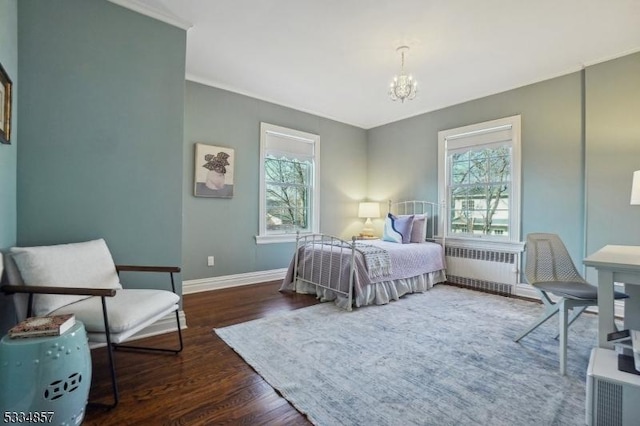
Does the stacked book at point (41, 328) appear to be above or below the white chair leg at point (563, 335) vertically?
above

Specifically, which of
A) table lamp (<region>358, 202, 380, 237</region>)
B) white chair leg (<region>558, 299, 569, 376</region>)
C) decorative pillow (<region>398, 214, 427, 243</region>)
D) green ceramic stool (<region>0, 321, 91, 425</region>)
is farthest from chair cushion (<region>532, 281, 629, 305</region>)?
table lamp (<region>358, 202, 380, 237</region>)

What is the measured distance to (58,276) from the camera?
1730 mm

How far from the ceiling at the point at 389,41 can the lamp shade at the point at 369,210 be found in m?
1.99

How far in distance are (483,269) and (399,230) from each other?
1204 mm

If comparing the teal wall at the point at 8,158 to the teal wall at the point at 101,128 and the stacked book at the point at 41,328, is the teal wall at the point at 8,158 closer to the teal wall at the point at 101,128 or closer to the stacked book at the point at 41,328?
the teal wall at the point at 101,128

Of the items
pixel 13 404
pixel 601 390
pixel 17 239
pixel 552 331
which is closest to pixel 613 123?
pixel 552 331

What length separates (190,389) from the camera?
168cm

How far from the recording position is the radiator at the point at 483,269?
374 cm

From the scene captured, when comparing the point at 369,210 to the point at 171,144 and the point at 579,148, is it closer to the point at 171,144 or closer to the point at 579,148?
the point at 579,148

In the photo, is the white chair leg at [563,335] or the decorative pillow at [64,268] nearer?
the decorative pillow at [64,268]

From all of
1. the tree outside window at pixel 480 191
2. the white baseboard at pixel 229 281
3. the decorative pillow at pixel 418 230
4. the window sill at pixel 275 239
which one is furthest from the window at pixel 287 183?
the tree outside window at pixel 480 191

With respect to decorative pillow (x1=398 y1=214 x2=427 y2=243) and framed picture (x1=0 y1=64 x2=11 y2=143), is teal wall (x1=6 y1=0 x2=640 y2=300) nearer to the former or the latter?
framed picture (x1=0 y1=64 x2=11 y2=143)

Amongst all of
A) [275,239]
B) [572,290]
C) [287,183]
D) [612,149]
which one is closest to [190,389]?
[572,290]

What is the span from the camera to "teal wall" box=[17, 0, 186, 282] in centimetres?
197
